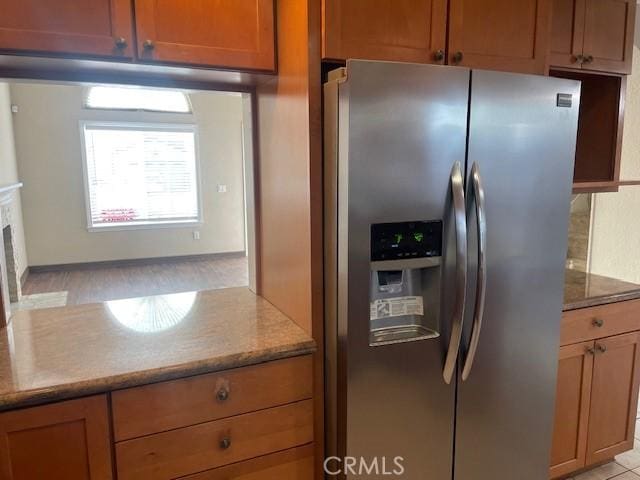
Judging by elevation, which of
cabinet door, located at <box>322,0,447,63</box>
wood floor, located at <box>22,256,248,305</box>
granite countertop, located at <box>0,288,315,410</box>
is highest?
cabinet door, located at <box>322,0,447,63</box>

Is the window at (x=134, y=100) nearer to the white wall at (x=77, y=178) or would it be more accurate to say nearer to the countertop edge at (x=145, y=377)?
the white wall at (x=77, y=178)

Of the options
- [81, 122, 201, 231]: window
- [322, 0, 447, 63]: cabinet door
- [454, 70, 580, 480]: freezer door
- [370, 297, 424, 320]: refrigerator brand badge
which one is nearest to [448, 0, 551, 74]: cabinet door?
[322, 0, 447, 63]: cabinet door

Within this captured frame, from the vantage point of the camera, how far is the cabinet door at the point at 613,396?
1.90 metres

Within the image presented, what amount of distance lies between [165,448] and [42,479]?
0.30m

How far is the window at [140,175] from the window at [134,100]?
0.26 meters

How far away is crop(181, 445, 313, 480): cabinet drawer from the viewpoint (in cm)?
130

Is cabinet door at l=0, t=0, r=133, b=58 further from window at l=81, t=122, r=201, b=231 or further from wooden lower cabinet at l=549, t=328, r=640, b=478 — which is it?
window at l=81, t=122, r=201, b=231

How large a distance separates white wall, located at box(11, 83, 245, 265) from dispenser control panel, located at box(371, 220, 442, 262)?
→ 501 centimetres

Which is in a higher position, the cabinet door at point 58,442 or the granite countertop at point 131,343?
the granite countertop at point 131,343

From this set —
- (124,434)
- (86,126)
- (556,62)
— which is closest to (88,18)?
(124,434)

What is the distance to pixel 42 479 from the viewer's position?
43.9 inches

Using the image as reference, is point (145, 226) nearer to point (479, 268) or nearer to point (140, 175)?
point (140, 175)

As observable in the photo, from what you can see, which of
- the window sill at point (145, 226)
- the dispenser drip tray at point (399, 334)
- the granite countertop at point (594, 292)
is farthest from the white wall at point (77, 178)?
the dispenser drip tray at point (399, 334)

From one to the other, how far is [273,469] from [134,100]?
634 centimetres
